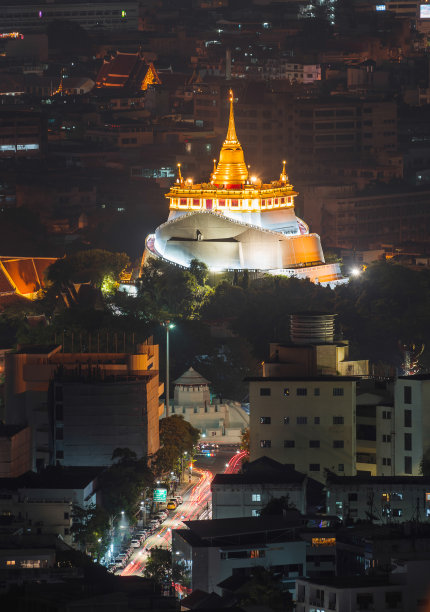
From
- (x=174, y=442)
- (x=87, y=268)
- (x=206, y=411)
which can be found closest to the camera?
(x=174, y=442)

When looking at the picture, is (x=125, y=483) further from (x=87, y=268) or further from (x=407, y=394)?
(x=87, y=268)

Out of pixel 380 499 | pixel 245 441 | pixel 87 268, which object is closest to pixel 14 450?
pixel 245 441

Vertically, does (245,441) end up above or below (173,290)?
below

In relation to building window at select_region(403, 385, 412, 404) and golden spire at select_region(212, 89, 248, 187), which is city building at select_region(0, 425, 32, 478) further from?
golden spire at select_region(212, 89, 248, 187)

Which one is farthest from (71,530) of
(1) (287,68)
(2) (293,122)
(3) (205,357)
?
(1) (287,68)

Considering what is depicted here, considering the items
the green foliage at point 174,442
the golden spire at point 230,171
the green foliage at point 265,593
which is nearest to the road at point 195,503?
the green foliage at point 174,442

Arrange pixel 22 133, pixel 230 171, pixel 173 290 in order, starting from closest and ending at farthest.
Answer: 1. pixel 173 290
2. pixel 230 171
3. pixel 22 133

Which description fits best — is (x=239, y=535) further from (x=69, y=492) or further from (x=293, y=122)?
(x=293, y=122)

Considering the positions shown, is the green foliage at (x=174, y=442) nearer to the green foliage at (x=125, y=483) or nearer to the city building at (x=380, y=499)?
the green foliage at (x=125, y=483)
